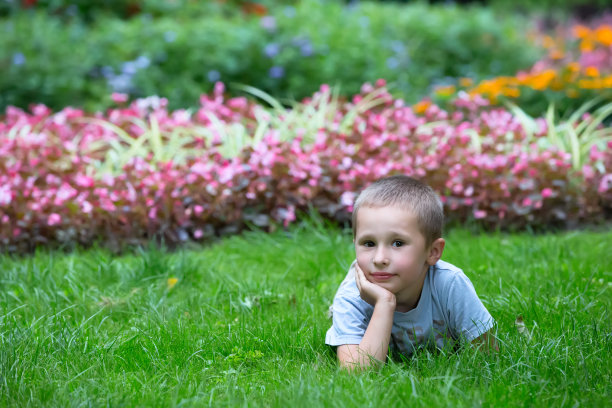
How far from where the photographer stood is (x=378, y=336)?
95.4 inches

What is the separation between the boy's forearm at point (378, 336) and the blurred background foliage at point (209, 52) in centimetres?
542

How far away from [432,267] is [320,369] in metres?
0.55

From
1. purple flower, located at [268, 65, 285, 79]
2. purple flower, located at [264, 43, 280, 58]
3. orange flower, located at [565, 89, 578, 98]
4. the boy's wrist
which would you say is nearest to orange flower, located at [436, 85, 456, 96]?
orange flower, located at [565, 89, 578, 98]

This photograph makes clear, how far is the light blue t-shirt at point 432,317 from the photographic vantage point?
8.27 feet

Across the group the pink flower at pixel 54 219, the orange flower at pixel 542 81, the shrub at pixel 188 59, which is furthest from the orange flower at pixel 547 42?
the pink flower at pixel 54 219

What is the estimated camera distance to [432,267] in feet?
8.59

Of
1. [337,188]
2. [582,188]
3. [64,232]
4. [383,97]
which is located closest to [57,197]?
[64,232]

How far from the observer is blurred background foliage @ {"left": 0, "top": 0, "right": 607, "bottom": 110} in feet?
25.5

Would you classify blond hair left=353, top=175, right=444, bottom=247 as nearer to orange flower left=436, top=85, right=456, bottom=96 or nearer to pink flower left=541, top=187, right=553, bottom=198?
pink flower left=541, top=187, right=553, bottom=198

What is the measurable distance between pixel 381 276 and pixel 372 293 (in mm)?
66

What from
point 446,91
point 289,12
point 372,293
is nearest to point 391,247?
point 372,293

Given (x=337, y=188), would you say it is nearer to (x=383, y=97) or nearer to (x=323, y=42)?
(x=383, y=97)

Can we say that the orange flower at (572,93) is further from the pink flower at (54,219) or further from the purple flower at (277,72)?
the pink flower at (54,219)

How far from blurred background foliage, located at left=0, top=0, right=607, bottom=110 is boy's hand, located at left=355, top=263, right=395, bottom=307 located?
209 inches
